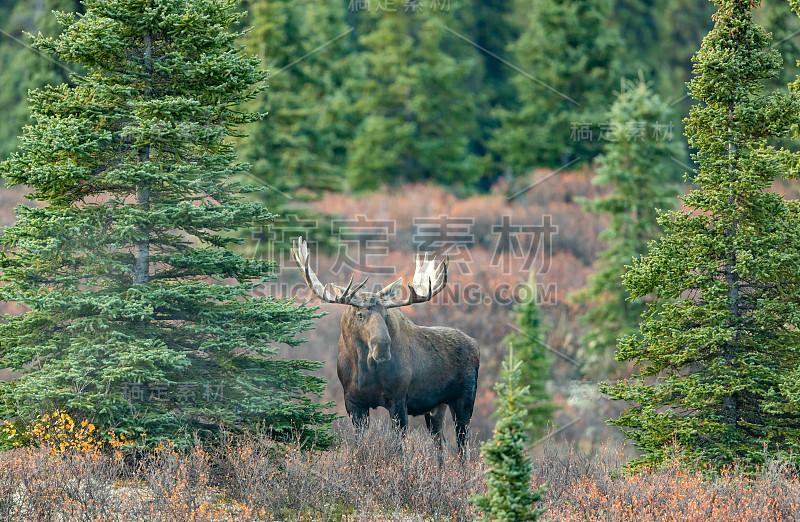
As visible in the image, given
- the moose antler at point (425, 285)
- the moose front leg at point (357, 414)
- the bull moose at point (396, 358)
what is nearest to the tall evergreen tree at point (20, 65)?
the moose antler at point (425, 285)

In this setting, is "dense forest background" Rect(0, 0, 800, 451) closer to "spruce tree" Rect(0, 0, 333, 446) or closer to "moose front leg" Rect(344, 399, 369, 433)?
"moose front leg" Rect(344, 399, 369, 433)

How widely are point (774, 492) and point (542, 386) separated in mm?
13357

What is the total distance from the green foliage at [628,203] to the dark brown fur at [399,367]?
40.6ft

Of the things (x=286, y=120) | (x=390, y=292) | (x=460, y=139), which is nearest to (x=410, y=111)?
(x=460, y=139)

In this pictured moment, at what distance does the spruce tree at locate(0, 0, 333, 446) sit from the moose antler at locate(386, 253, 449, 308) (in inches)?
67.1

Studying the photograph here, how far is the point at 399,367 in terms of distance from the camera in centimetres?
1288

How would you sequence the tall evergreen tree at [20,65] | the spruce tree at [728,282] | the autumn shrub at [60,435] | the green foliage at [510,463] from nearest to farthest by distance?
1. the green foliage at [510,463]
2. the autumn shrub at [60,435]
3. the spruce tree at [728,282]
4. the tall evergreen tree at [20,65]

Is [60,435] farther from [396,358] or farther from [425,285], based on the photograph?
[425,285]

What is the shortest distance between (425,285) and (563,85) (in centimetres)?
2735

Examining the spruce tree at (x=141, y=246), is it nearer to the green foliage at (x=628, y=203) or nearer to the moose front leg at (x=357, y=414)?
the moose front leg at (x=357, y=414)

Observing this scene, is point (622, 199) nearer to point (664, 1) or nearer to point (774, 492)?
point (774, 492)

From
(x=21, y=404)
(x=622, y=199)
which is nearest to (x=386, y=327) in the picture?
(x=21, y=404)

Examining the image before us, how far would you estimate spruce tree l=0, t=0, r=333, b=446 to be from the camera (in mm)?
11023

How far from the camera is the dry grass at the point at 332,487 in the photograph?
9758 millimetres
